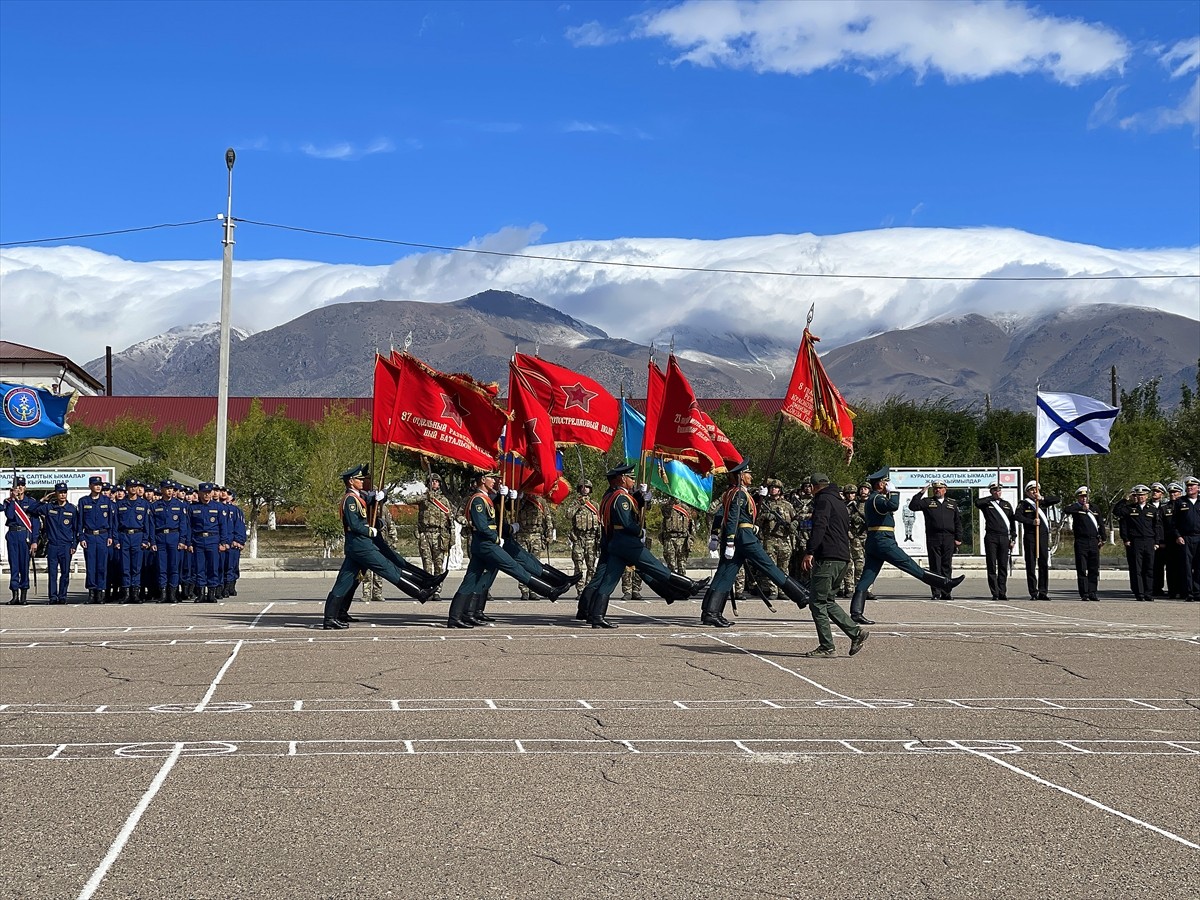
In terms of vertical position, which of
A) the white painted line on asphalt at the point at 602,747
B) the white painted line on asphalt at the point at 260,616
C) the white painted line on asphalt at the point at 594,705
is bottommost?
the white painted line on asphalt at the point at 602,747

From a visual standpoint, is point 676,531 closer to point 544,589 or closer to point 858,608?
point 858,608

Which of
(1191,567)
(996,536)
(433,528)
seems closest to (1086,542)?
(996,536)

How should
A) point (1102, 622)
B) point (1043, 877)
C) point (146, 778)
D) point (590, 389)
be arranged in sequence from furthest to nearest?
point (590, 389) → point (1102, 622) → point (146, 778) → point (1043, 877)

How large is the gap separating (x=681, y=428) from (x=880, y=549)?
13.7 ft

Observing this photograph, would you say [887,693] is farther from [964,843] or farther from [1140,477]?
[1140,477]

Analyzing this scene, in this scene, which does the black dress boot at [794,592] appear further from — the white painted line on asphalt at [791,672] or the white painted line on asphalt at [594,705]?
the white painted line on asphalt at [594,705]

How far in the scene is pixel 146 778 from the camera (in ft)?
27.4

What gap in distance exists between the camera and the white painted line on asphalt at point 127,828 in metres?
6.16

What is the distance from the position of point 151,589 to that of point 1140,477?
44.4m

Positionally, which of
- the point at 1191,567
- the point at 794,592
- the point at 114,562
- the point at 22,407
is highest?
the point at 22,407

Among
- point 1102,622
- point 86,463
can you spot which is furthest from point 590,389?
point 86,463

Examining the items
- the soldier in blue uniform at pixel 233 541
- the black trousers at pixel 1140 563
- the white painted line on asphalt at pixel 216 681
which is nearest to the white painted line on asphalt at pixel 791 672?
the white painted line on asphalt at pixel 216 681

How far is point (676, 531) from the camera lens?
24.3 m

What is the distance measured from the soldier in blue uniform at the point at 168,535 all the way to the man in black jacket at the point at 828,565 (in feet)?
38.7
